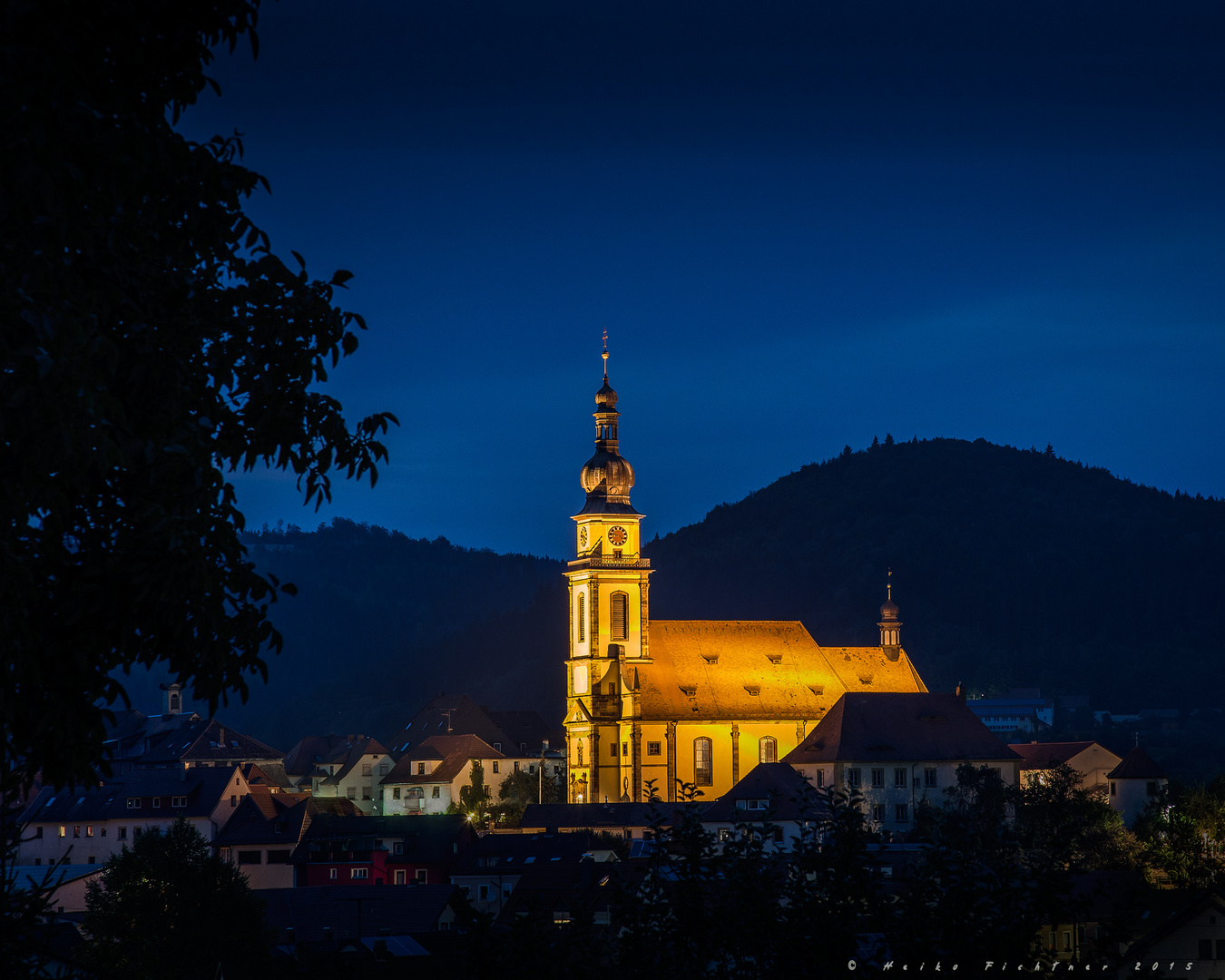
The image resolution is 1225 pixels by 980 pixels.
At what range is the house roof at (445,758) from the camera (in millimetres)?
132500

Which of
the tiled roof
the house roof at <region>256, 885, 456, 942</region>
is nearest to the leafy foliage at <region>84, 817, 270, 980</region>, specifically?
the house roof at <region>256, 885, 456, 942</region>

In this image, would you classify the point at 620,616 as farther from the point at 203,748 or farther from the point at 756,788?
the point at 203,748

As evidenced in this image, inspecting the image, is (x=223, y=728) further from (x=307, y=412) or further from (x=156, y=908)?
(x=307, y=412)

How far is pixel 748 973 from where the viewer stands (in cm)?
1789

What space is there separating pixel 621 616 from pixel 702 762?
9.69 m

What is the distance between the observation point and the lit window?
107 metres

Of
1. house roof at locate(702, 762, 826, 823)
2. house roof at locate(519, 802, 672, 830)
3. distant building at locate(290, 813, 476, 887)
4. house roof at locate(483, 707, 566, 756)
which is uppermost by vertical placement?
house roof at locate(483, 707, 566, 756)

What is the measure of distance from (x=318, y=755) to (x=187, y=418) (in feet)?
520

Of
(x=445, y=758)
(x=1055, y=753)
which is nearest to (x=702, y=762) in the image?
(x=1055, y=753)

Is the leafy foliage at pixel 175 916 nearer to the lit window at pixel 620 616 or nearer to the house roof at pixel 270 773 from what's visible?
the lit window at pixel 620 616

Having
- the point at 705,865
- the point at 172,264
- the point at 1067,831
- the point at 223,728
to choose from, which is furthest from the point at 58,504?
the point at 223,728

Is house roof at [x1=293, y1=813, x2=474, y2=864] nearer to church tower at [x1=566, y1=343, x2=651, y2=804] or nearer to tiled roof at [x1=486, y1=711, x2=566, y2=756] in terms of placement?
church tower at [x1=566, y1=343, x2=651, y2=804]

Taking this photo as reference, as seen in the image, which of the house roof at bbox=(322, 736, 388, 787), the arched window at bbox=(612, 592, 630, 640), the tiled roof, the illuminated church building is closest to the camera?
the illuminated church building

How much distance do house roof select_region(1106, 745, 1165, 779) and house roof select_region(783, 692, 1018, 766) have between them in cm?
669
